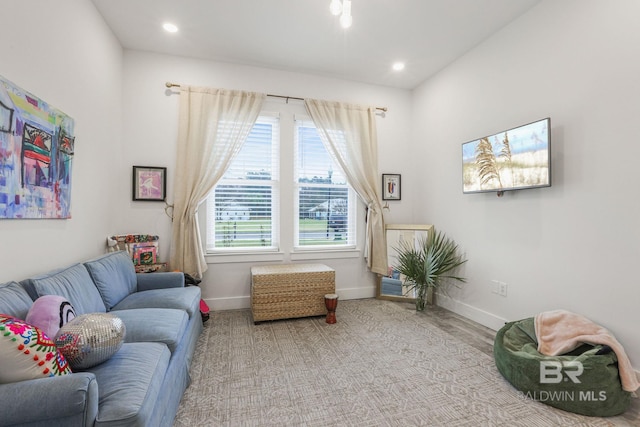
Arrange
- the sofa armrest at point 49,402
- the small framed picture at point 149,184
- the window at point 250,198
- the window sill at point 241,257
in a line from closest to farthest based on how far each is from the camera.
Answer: the sofa armrest at point 49,402 → the small framed picture at point 149,184 → the window sill at point 241,257 → the window at point 250,198

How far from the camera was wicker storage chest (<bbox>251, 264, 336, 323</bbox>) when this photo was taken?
3160mm

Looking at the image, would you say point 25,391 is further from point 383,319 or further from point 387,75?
point 387,75

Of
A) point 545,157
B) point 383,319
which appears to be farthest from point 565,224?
point 383,319

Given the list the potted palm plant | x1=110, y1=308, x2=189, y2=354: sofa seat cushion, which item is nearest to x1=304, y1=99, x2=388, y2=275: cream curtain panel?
the potted palm plant

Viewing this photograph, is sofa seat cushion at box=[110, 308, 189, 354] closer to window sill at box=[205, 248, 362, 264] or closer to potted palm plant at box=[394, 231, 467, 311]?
window sill at box=[205, 248, 362, 264]

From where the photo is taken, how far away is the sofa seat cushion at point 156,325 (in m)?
1.71

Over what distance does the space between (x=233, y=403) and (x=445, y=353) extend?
1.73 metres

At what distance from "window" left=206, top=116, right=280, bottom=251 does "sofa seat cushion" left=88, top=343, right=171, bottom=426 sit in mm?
2176

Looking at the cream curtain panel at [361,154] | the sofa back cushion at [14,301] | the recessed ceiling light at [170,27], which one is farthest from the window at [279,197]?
the sofa back cushion at [14,301]

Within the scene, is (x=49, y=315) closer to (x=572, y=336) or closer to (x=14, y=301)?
(x=14, y=301)

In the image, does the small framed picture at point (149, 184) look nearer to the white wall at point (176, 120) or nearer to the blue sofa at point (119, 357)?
the white wall at point (176, 120)

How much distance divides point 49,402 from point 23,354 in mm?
205

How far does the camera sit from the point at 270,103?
379 cm

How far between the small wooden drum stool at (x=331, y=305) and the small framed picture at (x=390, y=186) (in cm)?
172
